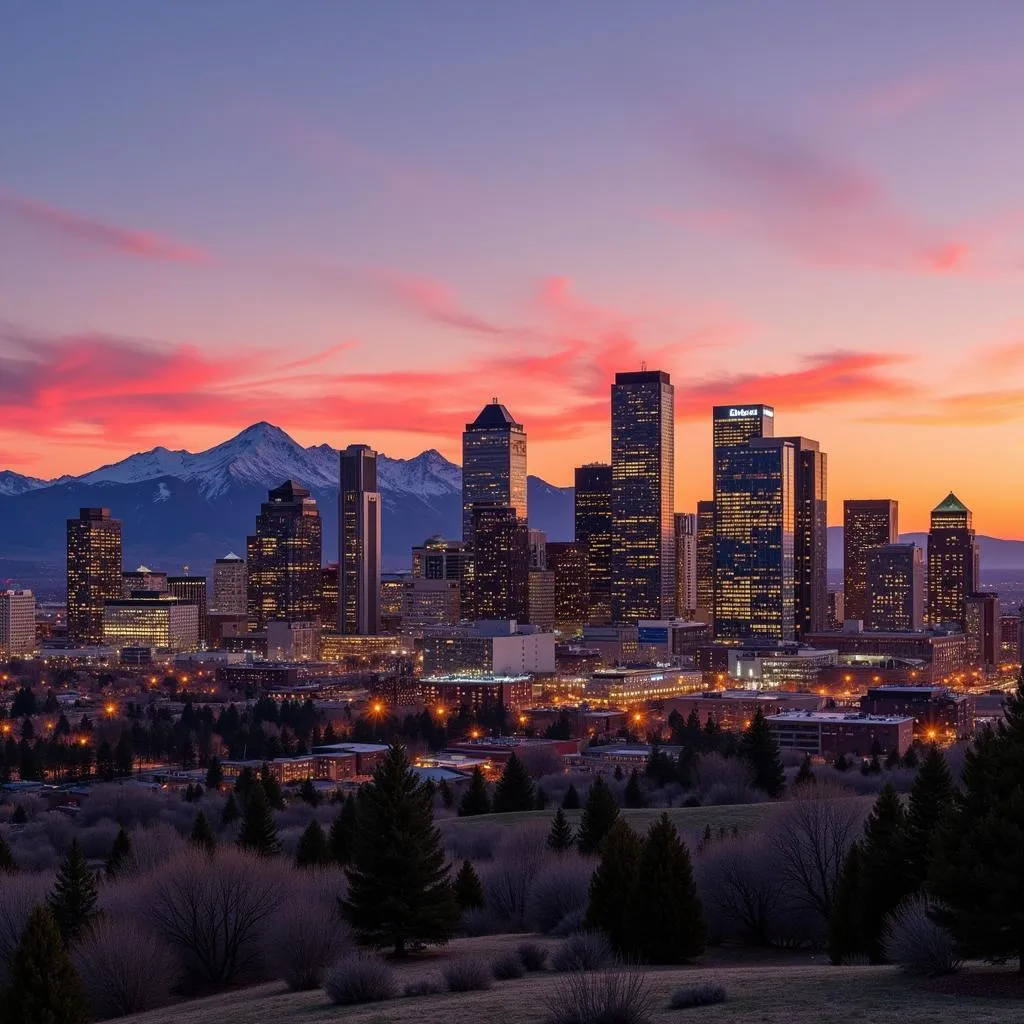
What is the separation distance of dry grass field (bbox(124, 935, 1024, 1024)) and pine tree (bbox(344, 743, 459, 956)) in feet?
9.91

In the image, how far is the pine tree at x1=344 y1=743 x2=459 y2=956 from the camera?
51125 millimetres

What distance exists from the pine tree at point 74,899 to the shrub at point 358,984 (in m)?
24.3

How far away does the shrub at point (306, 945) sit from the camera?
161 feet

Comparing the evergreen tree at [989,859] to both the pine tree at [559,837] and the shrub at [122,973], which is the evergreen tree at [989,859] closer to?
the shrub at [122,973]

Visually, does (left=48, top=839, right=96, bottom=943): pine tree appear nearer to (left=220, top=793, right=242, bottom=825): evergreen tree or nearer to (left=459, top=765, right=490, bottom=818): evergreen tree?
(left=459, top=765, right=490, bottom=818): evergreen tree

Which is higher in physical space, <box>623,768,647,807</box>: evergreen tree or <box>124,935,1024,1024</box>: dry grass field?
<box>124,935,1024,1024</box>: dry grass field

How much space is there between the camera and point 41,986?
43.7m

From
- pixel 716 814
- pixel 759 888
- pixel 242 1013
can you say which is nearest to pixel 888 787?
pixel 759 888

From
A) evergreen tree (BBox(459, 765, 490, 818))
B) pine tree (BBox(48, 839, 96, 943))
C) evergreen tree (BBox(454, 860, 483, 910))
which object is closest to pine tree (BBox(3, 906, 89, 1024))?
pine tree (BBox(48, 839, 96, 943))

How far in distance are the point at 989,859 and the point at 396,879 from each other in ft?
75.0

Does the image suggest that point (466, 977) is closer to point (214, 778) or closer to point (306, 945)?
point (306, 945)

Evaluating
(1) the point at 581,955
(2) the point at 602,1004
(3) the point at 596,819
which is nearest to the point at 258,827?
(3) the point at 596,819

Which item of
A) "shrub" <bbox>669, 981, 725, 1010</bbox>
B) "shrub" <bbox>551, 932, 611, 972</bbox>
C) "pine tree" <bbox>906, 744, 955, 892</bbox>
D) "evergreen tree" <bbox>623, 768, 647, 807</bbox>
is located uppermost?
"pine tree" <bbox>906, 744, 955, 892</bbox>

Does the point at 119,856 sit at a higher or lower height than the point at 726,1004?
lower
